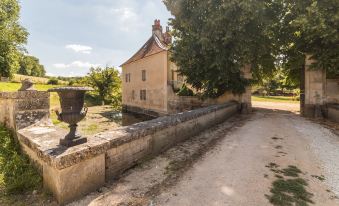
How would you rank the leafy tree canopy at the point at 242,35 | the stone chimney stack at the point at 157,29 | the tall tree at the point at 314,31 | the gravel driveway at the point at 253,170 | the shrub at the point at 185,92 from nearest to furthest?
the gravel driveway at the point at 253,170
the tall tree at the point at 314,31
the leafy tree canopy at the point at 242,35
the shrub at the point at 185,92
the stone chimney stack at the point at 157,29

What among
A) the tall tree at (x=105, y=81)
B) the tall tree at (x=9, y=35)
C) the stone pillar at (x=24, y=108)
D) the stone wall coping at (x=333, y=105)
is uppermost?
the tall tree at (x=9, y=35)

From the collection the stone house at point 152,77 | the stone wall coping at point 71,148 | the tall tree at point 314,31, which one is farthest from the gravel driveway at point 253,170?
the stone house at point 152,77

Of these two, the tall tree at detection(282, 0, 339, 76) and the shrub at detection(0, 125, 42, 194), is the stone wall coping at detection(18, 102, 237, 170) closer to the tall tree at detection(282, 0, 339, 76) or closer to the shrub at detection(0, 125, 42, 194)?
the shrub at detection(0, 125, 42, 194)

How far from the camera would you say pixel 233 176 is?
407 centimetres

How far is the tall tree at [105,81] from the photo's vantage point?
31500 millimetres

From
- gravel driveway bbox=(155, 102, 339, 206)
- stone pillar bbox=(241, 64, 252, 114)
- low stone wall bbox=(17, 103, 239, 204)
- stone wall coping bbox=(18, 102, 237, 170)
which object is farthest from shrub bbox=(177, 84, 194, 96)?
stone wall coping bbox=(18, 102, 237, 170)

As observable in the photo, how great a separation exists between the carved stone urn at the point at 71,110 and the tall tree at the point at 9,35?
63.4ft

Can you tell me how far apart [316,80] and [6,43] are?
2486cm

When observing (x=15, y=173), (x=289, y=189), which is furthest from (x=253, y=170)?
(x=15, y=173)

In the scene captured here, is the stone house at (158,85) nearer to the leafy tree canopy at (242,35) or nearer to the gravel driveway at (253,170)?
the leafy tree canopy at (242,35)

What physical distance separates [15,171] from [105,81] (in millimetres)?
29607

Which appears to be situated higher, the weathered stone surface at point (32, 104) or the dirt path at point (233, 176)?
A: the weathered stone surface at point (32, 104)

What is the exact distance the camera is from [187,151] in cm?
575

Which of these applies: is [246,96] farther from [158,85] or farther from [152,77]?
[152,77]
